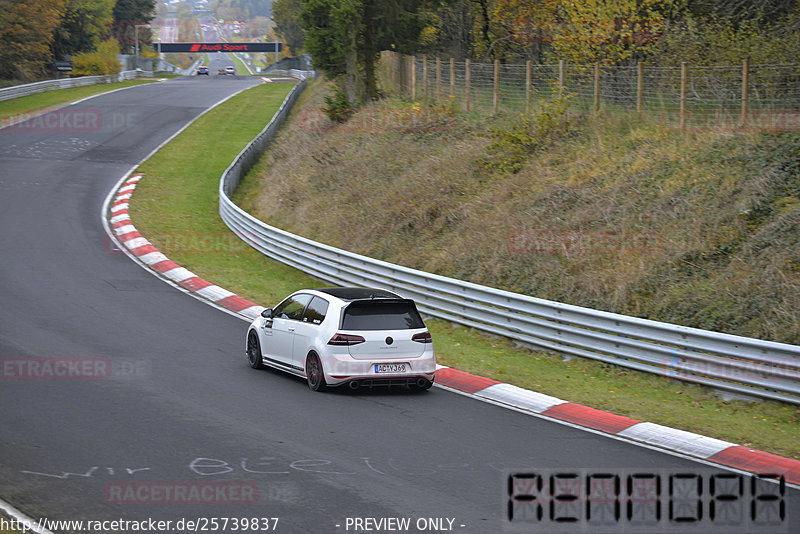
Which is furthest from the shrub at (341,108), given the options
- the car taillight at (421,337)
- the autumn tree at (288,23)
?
the autumn tree at (288,23)

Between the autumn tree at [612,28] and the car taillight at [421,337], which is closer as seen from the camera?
the car taillight at [421,337]

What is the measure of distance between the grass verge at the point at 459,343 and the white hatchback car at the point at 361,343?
187 centimetres

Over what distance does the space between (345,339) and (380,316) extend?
662mm

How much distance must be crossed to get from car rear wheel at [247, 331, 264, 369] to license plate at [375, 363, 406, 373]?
2439mm

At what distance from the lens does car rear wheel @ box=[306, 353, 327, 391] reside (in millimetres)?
12242

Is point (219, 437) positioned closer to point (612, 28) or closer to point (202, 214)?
point (202, 214)

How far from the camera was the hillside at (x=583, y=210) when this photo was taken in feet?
49.6

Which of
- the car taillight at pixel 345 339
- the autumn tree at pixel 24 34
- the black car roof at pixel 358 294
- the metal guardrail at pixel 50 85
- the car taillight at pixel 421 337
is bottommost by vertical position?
the car taillight at pixel 421 337

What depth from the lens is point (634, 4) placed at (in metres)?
28.6

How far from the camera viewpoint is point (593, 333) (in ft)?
47.4

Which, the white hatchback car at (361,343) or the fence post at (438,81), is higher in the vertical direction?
the fence post at (438,81)

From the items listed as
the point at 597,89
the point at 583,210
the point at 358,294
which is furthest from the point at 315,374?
the point at 597,89

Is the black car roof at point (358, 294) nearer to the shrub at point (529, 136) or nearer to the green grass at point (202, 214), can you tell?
the green grass at point (202, 214)
